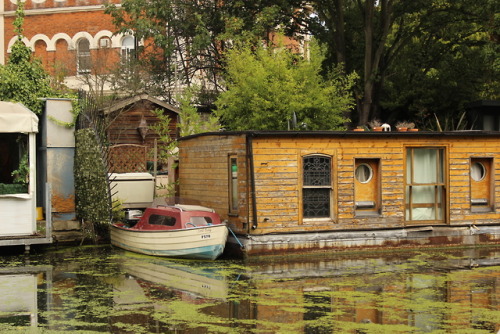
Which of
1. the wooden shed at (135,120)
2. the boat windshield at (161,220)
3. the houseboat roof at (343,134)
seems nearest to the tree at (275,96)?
the wooden shed at (135,120)

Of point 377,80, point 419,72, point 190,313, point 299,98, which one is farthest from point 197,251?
point 419,72

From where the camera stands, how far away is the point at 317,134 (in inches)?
785

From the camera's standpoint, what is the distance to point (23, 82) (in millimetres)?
22531

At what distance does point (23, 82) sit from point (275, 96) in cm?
861

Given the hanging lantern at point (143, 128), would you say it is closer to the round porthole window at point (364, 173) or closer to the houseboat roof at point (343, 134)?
A: the houseboat roof at point (343, 134)

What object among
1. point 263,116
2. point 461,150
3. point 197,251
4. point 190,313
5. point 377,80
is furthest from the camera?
point 377,80

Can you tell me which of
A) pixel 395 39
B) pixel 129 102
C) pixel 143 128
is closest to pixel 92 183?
pixel 129 102

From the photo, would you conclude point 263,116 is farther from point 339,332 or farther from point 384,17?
point 339,332

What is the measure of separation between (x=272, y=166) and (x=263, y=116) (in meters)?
7.48

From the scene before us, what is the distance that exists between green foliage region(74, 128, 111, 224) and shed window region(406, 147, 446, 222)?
8.32m

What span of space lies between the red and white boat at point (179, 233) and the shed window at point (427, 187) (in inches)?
219

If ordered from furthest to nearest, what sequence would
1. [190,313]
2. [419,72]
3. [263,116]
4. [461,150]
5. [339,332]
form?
[419,72] → [263,116] → [461,150] → [190,313] → [339,332]

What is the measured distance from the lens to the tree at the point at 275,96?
27.1 m

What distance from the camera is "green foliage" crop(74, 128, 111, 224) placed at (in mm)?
21859
